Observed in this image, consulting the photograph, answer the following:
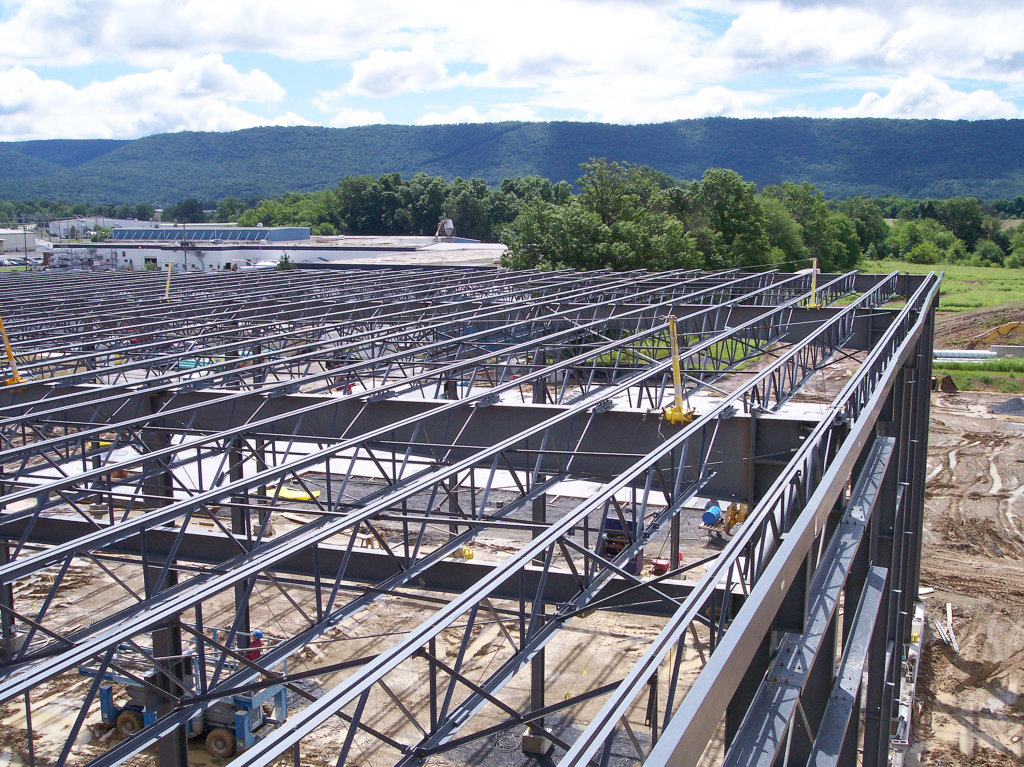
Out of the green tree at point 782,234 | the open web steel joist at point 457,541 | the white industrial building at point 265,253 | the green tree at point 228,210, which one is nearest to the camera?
the open web steel joist at point 457,541

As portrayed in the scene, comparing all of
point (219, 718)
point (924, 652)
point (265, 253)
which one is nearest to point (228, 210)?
point (265, 253)

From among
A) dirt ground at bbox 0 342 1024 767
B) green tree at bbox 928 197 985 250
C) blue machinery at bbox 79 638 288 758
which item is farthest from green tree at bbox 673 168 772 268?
green tree at bbox 928 197 985 250

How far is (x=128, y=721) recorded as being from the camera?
16156mm

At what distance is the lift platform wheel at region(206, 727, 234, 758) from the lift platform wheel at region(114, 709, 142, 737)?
1.38 metres

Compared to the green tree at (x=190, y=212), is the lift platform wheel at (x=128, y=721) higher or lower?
lower

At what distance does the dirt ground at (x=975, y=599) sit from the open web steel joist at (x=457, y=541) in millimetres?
1941

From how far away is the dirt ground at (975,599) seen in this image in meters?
17.5

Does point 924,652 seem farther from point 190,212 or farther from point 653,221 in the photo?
point 190,212

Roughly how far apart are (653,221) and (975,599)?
35.4 m

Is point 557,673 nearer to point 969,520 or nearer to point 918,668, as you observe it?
point 918,668

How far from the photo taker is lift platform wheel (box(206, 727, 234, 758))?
619 inches

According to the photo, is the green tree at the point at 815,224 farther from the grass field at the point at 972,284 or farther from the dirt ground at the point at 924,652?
the dirt ground at the point at 924,652

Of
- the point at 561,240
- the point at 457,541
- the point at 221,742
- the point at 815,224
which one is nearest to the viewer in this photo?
→ the point at 457,541

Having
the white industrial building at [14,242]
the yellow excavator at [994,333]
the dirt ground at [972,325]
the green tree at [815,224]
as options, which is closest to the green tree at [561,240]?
the dirt ground at [972,325]
